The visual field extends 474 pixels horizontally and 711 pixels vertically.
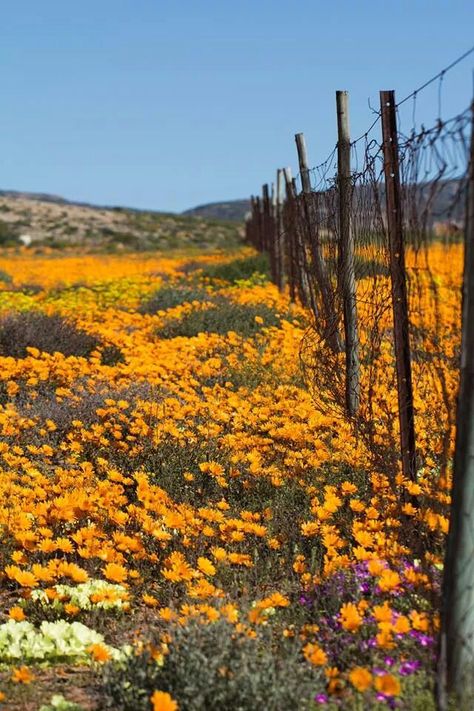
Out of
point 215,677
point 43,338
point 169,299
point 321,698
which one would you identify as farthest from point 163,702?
point 169,299

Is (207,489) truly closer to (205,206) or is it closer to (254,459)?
(254,459)

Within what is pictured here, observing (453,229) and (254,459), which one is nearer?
(453,229)

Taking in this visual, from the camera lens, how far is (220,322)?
1157cm

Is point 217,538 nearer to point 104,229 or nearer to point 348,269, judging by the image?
point 348,269

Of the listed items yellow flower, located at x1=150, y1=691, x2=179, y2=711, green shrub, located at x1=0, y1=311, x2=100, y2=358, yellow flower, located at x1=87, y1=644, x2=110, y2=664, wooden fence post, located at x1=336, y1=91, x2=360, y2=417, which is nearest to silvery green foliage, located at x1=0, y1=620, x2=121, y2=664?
yellow flower, located at x1=87, y1=644, x2=110, y2=664

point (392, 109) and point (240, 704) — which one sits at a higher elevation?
point (392, 109)

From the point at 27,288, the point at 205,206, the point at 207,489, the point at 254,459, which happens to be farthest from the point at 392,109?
the point at 205,206

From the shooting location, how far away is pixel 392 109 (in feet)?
15.9

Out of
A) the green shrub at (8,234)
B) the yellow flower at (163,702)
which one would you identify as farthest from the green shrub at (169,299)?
the green shrub at (8,234)

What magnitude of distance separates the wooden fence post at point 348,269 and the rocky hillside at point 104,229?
1588 inches

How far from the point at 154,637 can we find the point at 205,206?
177652mm

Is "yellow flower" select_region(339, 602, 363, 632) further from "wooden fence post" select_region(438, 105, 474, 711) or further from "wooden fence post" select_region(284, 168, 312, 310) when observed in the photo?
"wooden fence post" select_region(284, 168, 312, 310)

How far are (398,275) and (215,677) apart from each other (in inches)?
110

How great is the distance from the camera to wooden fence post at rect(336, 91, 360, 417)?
690cm
